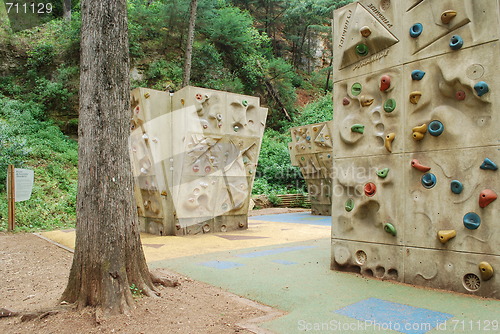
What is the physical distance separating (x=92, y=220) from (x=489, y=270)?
381 centimetres

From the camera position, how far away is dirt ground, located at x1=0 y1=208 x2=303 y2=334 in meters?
2.90

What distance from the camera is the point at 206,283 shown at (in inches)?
173

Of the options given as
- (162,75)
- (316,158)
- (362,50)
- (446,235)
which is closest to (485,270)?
(446,235)

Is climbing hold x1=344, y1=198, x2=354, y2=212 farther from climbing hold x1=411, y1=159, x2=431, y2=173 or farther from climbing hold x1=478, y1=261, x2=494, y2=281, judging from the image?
climbing hold x1=478, y1=261, x2=494, y2=281

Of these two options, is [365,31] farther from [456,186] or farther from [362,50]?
[456,186]

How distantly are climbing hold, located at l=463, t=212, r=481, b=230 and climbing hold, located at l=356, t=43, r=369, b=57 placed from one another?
7.57ft

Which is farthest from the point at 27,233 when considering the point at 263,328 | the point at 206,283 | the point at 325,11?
the point at 325,11

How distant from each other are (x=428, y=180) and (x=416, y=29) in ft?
5.71

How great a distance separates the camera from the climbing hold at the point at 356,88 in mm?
4793

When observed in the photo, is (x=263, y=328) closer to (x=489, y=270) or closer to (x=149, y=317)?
(x=149, y=317)

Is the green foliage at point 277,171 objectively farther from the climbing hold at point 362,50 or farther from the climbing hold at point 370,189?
the climbing hold at point 362,50

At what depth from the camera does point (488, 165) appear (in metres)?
3.57

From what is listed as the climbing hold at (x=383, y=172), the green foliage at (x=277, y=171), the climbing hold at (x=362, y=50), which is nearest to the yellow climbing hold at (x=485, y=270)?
the climbing hold at (x=383, y=172)

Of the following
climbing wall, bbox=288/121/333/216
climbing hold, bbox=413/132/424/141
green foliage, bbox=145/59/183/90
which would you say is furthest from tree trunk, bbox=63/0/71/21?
climbing hold, bbox=413/132/424/141
